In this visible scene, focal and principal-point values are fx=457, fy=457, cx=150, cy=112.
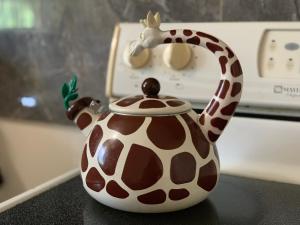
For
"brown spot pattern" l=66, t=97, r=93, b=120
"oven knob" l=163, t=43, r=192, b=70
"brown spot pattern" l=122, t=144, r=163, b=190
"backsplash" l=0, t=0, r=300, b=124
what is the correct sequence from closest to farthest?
"brown spot pattern" l=122, t=144, r=163, b=190 → "brown spot pattern" l=66, t=97, r=93, b=120 → "oven knob" l=163, t=43, r=192, b=70 → "backsplash" l=0, t=0, r=300, b=124

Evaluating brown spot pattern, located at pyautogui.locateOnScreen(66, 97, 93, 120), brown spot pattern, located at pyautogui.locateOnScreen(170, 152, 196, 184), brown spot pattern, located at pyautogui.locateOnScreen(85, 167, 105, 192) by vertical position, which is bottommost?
brown spot pattern, located at pyautogui.locateOnScreen(85, 167, 105, 192)

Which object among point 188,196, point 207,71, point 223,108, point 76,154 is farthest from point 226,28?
point 76,154

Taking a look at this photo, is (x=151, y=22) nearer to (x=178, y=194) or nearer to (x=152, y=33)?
(x=152, y=33)

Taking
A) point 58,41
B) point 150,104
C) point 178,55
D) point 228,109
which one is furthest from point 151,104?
point 58,41

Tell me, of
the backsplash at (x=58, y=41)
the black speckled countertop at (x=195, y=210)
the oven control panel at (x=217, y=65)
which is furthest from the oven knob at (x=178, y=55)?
the black speckled countertop at (x=195, y=210)

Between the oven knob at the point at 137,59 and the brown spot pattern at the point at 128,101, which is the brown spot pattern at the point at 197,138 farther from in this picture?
the oven knob at the point at 137,59

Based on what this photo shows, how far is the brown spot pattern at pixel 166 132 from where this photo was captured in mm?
572

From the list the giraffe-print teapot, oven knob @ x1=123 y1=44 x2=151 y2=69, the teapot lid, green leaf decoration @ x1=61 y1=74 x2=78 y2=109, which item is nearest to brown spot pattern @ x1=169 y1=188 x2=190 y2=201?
the giraffe-print teapot

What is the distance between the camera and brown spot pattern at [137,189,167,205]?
565mm

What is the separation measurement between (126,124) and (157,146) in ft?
0.17

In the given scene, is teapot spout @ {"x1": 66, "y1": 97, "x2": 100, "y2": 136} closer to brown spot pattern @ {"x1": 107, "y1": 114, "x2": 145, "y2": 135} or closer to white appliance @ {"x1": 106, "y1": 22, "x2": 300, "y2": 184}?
brown spot pattern @ {"x1": 107, "y1": 114, "x2": 145, "y2": 135}

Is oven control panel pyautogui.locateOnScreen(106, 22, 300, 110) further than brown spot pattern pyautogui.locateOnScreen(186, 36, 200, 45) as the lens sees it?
Yes

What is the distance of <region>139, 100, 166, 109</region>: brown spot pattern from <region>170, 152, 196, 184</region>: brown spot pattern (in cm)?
7

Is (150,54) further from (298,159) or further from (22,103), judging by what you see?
(22,103)
